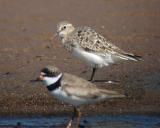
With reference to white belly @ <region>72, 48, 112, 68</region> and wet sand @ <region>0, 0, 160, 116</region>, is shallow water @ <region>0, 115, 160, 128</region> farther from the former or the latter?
white belly @ <region>72, 48, 112, 68</region>

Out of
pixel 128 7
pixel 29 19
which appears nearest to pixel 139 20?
pixel 128 7

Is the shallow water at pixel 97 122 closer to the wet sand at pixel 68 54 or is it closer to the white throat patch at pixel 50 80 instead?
the wet sand at pixel 68 54

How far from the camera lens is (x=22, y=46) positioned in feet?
52.3

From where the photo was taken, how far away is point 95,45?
534 inches

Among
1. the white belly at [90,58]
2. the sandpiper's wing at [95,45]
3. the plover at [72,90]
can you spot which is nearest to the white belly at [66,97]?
the plover at [72,90]

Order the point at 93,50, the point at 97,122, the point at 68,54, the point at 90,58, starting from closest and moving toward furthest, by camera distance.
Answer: the point at 97,122
the point at 90,58
the point at 93,50
the point at 68,54

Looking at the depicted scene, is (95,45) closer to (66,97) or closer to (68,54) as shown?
(68,54)

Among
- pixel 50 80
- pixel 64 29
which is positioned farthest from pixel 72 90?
pixel 64 29

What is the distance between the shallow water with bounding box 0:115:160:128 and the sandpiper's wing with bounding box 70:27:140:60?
1445 mm

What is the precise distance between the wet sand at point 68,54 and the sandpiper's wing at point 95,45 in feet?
1.97

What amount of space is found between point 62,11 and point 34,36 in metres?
1.88

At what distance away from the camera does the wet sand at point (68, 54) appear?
1291 centimetres

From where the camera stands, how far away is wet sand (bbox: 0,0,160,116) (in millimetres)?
12914

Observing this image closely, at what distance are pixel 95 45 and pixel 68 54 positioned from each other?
1.89 m
